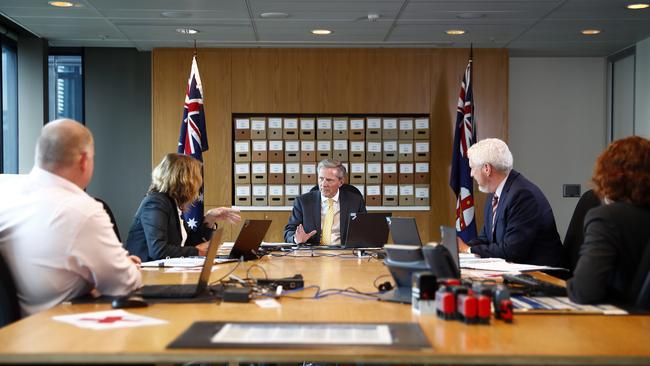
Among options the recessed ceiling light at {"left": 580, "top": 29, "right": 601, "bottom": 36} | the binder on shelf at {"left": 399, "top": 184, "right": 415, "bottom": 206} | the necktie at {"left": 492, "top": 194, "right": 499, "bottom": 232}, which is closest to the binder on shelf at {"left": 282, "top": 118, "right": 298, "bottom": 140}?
the binder on shelf at {"left": 399, "top": 184, "right": 415, "bottom": 206}

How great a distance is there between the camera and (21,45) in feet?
25.2

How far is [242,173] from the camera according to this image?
26.6ft

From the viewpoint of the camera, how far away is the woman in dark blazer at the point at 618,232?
2494mm

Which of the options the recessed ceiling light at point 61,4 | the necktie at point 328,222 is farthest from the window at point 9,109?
the necktie at point 328,222

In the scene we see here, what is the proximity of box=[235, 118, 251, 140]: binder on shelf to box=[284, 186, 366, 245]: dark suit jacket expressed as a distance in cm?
244

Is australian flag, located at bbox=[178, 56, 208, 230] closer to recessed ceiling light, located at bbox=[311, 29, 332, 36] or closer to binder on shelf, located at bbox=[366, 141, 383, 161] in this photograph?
recessed ceiling light, located at bbox=[311, 29, 332, 36]

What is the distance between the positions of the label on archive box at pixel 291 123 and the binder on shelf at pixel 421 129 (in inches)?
51.6

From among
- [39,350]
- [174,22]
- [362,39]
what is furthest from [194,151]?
[39,350]

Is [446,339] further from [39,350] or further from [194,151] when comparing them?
[194,151]

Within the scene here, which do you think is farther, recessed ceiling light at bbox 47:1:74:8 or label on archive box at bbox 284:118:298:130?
label on archive box at bbox 284:118:298:130

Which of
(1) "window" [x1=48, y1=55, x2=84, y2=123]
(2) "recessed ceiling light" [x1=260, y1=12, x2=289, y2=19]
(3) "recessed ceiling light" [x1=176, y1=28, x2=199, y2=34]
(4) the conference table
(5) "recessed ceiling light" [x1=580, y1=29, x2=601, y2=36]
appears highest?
(2) "recessed ceiling light" [x1=260, y1=12, x2=289, y2=19]

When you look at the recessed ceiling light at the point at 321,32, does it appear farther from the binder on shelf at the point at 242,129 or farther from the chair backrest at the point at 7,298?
the chair backrest at the point at 7,298

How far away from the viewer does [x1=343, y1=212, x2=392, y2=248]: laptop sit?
16.3ft

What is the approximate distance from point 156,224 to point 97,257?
5.47 feet
